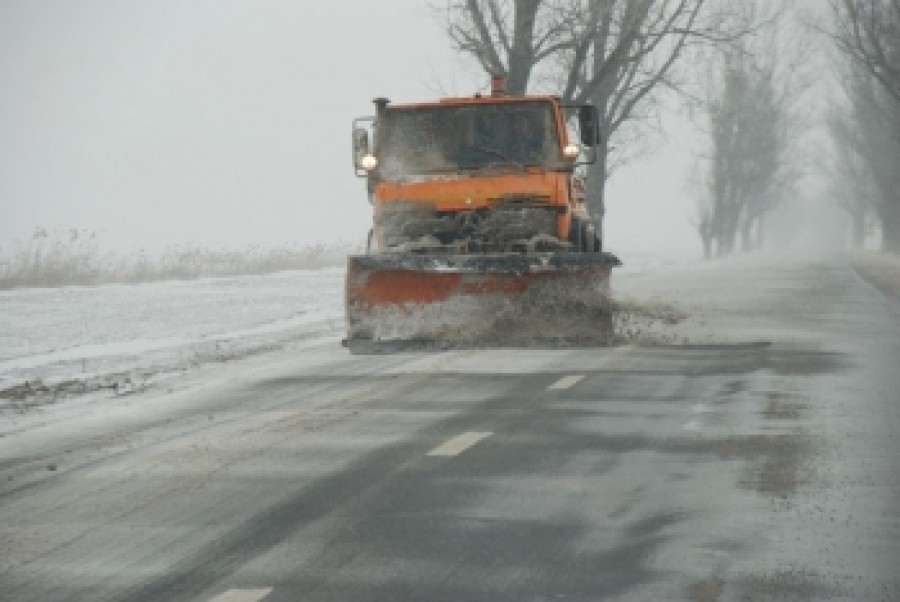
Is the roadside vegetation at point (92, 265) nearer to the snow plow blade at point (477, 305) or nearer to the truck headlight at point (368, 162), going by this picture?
the truck headlight at point (368, 162)

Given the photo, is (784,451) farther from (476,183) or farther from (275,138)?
(275,138)

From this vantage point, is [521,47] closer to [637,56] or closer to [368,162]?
[637,56]

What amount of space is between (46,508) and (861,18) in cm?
3620

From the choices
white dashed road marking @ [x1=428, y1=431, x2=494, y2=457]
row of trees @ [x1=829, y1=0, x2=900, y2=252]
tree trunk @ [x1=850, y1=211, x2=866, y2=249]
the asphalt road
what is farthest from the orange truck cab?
tree trunk @ [x1=850, y1=211, x2=866, y2=249]

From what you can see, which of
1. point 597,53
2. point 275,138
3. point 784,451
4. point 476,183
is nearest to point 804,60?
point 597,53

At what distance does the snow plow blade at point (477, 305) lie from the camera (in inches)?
544

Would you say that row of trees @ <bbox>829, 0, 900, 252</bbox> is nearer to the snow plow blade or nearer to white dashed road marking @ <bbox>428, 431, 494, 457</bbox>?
the snow plow blade

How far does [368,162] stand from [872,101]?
4982 cm

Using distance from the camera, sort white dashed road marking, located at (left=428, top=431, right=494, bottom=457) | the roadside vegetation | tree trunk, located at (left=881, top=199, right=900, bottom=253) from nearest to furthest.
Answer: white dashed road marking, located at (left=428, top=431, right=494, bottom=457) → the roadside vegetation → tree trunk, located at (left=881, top=199, right=900, bottom=253)

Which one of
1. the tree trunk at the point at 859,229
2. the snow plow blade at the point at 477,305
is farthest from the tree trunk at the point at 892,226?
the snow plow blade at the point at 477,305

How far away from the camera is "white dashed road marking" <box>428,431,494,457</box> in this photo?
7746mm

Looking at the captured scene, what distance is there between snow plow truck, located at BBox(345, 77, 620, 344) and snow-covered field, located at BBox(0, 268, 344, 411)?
1782 mm

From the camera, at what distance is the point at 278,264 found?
125ft

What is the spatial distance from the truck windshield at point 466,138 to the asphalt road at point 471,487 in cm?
359
